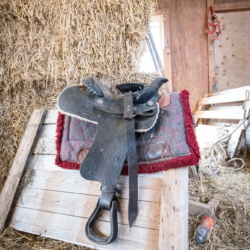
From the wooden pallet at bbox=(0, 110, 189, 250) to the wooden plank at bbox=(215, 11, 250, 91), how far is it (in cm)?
263

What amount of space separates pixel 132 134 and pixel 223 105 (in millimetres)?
2504

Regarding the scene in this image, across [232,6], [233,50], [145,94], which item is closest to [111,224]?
[145,94]

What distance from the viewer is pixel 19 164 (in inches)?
48.0

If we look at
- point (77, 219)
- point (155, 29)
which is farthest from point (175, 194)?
point (155, 29)

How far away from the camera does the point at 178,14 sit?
324 cm

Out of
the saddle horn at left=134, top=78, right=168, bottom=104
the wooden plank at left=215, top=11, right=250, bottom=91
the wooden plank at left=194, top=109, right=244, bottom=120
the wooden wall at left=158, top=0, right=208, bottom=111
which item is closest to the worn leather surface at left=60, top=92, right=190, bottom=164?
the saddle horn at left=134, top=78, right=168, bottom=104

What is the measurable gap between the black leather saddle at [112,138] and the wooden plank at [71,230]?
61 mm

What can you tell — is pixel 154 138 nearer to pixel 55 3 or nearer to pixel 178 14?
pixel 55 3

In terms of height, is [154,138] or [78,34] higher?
[78,34]

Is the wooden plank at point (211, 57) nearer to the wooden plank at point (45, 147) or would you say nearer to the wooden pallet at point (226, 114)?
the wooden pallet at point (226, 114)

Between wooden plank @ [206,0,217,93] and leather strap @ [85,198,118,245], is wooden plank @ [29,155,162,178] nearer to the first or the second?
leather strap @ [85,198,118,245]

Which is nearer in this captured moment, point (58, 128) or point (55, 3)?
point (58, 128)

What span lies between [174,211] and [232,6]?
11.5 feet

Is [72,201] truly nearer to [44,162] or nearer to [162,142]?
[44,162]
